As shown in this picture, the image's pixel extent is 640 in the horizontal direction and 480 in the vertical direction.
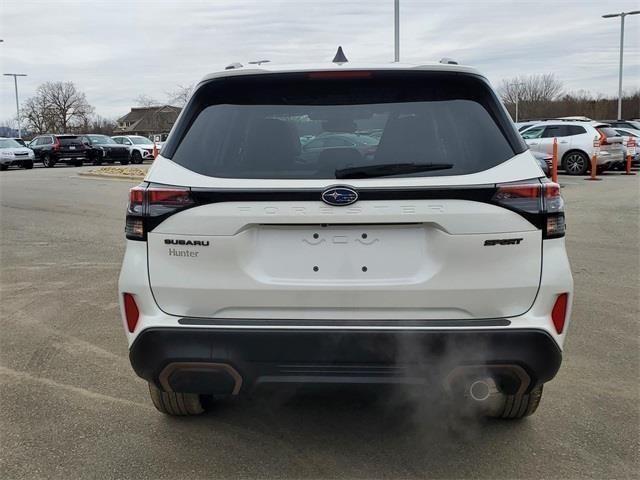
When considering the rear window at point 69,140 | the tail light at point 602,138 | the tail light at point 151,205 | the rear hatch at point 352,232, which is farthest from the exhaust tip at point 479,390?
the rear window at point 69,140

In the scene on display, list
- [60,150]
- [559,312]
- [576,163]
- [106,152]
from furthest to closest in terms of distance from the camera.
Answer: [106,152]
[60,150]
[576,163]
[559,312]

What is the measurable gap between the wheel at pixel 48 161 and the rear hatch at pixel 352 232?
3340 centimetres

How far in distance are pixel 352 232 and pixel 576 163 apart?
19.2m

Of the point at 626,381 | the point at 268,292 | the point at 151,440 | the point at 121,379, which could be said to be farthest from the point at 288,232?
the point at 626,381

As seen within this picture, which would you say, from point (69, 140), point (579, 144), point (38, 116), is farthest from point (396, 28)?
point (38, 116)

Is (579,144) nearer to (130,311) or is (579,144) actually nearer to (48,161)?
(130,311)

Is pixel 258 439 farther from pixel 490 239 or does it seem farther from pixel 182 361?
pixel 490 239

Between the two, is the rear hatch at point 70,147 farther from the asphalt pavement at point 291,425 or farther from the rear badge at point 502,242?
the rear badge at point 502,242

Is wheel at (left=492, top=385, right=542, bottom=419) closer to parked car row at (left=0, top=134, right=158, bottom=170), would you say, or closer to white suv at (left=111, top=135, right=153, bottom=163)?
parked car row at (left=0, top=134, right=158, bottom=170)

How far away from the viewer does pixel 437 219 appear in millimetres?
2602

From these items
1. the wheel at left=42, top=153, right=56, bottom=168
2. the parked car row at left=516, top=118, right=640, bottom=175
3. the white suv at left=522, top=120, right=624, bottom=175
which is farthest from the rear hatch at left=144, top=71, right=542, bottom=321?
the wheel at left=42, top=153, right=56, bottom=168

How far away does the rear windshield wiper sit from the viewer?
2.66 m

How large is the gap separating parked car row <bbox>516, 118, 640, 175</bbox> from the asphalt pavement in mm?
15538

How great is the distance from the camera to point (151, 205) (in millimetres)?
2744
